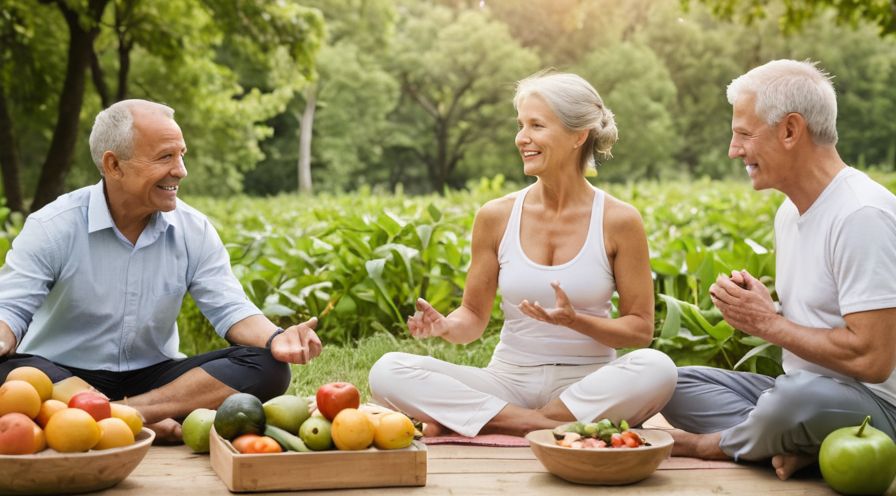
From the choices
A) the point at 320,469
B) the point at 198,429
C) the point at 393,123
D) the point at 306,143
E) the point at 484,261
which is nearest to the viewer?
the point at 320,469

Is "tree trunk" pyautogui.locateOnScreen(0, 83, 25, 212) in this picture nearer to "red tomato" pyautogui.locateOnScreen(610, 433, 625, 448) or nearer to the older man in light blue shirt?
the older man in light blue shirt

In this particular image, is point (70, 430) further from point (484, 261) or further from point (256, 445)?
point (484, 261)

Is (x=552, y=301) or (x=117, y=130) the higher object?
(x=117, y=130)

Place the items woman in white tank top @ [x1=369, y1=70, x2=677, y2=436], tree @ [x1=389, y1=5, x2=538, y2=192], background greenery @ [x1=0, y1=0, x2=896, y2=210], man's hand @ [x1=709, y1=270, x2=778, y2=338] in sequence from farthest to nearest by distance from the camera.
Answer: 1. tree @ [x1=389, y1=5, x2=538, y2=192]
2. background greenery @ [x1=0, y1=0, x2=896, y2=210]
3. woman in white tank top @ [x1=369, y1=70, x2=677, y2=436]
4. man's hand @ [x1=709, y1=270, x2=778, y2=338]

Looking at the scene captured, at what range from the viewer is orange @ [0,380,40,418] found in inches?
125

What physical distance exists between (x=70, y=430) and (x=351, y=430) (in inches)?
32.8

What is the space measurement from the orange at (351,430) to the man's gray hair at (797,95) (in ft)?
5.43

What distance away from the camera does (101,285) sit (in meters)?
4.01

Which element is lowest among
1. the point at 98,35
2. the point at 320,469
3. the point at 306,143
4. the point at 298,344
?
the point at 306,143

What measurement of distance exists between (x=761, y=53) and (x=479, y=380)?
4427 cm

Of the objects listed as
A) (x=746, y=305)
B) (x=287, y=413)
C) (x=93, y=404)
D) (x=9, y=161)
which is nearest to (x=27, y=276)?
(x=93, y=404)

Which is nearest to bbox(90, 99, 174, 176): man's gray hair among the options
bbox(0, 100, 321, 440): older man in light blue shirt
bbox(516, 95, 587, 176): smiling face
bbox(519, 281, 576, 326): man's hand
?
bbox(0, 100, 321, 440): older man in light blue shirt

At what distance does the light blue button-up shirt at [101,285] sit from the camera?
3908mm

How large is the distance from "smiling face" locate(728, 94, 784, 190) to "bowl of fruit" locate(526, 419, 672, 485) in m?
0.94
